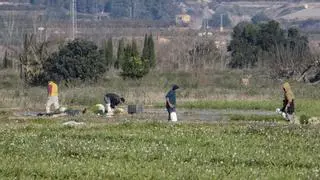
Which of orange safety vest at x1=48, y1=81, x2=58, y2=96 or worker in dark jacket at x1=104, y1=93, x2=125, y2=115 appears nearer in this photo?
worker in dark jacket at x1=104, y1=93, x2=125, y2=115

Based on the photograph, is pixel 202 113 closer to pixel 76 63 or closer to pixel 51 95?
pixel 51 95

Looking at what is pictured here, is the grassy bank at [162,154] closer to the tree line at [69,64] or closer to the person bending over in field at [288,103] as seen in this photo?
the person bending over in field at [288,103]

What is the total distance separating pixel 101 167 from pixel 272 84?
45.3 m

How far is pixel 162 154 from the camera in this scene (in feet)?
61.9

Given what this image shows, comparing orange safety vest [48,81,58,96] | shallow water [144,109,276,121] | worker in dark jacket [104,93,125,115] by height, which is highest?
orange safety vest [48,81,58,96]

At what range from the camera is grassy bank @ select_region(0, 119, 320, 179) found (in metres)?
16.2

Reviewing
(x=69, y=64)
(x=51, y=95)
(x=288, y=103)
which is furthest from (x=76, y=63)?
(x=288, y=103)

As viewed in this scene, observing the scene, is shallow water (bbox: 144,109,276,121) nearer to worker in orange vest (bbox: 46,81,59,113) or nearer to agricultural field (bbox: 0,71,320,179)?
agricultural field (bbox: 0,71,320,179)

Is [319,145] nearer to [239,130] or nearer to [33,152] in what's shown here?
[239,130]

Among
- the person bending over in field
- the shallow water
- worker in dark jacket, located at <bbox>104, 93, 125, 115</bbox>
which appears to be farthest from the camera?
worker in dark jacket, located at <bbox>104, 93, 125, 115</bbox>

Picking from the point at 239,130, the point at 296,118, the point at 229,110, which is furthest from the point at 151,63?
the point at 239,130

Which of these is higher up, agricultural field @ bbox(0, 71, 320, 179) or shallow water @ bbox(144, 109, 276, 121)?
agricultural field @ bbox(0, 71, 320, 179)

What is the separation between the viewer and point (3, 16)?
134500 mm

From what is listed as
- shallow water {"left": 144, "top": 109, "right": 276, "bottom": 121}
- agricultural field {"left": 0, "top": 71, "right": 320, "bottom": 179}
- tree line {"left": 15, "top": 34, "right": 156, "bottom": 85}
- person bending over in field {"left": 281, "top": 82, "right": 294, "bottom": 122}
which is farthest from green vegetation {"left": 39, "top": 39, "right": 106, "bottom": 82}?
person bending over in field {"left": 281, "top": 82, "right": 294, "bottom": 122}
